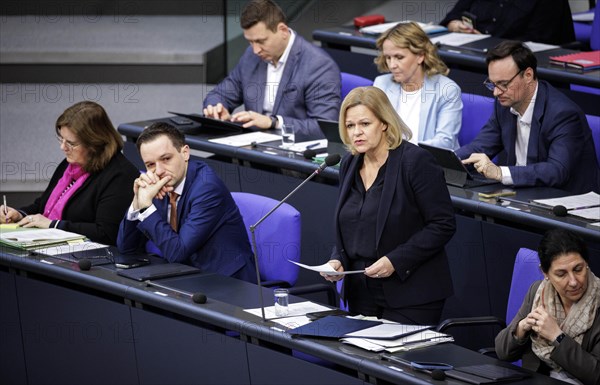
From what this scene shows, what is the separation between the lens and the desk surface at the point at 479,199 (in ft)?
12.4

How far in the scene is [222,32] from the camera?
691 centimetres

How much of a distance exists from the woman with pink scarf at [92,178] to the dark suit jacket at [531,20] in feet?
8.86

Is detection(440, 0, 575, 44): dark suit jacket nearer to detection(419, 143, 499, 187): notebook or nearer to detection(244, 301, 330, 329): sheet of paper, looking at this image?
detection(419, 143, 499, 187): notebook

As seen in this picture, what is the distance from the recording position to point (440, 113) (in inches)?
191

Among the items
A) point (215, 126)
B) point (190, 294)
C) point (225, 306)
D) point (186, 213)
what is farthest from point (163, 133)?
point (215, 126)

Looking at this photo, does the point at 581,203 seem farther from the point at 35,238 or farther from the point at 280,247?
the point at 35,238

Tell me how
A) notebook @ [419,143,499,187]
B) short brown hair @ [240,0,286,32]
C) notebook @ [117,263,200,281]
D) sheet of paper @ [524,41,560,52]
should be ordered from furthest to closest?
1. sheet of paper @ [524,41,560,52]
2. short brown hair @ [240,0,286,32]
3. notebook @ [419,143,499,187]
4. notebook @ [117,263,200,281]

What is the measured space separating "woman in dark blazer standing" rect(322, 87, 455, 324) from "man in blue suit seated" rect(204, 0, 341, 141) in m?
1.49

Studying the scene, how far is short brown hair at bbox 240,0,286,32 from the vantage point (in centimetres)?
518

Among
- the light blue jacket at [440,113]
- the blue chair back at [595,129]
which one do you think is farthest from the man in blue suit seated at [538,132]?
the light blue jacket at [440,113]

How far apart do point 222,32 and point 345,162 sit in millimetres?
3371

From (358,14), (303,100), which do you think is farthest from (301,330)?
(358,14)

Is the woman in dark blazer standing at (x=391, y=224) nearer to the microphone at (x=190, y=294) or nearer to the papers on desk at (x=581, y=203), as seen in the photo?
the microphone at (x=190, y=294)

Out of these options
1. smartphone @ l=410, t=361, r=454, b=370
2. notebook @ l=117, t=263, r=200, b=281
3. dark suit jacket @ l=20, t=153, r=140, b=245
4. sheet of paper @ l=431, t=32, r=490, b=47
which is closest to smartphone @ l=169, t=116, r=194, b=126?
dark suit jacket @ l=20, t=153, r=140, b=245
